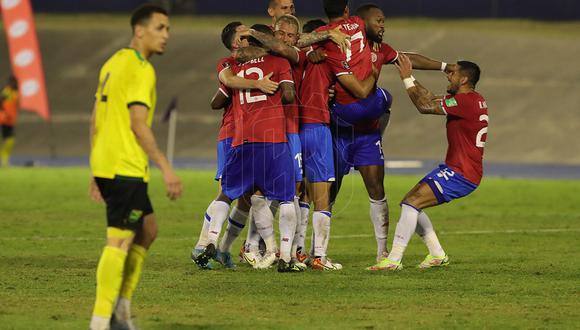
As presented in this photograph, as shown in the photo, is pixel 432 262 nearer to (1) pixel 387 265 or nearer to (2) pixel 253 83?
(1) pixel 387 265

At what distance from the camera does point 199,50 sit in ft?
→ 151

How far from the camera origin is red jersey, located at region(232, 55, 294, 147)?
12453 millimetres

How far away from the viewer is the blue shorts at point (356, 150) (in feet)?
43.9

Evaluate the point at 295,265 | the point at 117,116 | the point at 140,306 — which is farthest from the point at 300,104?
the point at 117,116

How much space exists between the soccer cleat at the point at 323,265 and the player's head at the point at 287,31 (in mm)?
2212

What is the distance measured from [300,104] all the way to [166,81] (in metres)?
31.6

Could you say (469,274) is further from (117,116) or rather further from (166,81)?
(166,81)

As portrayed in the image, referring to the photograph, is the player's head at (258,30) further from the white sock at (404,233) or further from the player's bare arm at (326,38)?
the white sock at (404,233)

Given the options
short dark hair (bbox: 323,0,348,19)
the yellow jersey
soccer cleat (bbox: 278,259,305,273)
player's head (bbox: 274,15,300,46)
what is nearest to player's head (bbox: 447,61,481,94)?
short dark hair (bbox: 323,0,348,19)

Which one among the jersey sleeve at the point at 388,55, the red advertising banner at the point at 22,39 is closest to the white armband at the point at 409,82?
the jersey sleeve at the point at 388,55

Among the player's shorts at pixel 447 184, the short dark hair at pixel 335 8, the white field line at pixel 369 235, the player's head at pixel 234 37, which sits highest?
the short dark hair at pixel 335 8

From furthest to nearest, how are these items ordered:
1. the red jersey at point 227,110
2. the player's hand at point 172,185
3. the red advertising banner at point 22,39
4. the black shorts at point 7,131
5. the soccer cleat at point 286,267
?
the black shorts at point 7,131
the red advertising banner at point 22,39
the red jersey at point 227,110
the soccer cleat at point 286,267
the player's hand at point 172,185

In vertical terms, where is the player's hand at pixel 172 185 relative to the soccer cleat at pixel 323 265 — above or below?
above

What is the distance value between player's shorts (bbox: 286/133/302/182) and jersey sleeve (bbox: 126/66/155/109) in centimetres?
420
